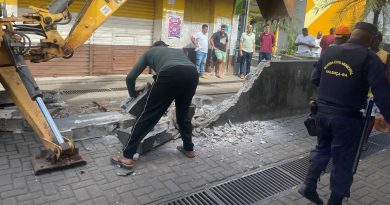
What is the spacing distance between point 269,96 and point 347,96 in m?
3.50

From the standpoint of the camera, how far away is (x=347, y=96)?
360 cm

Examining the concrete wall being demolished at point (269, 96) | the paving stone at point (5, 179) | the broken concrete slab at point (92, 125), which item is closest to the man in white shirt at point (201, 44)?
the concrete wall being demolished at point (269, 96)

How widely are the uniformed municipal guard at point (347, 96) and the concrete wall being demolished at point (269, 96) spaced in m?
2.70

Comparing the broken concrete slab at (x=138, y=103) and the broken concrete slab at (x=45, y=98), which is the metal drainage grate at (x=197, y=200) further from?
the broken concrete slab at (x=45, y=98)

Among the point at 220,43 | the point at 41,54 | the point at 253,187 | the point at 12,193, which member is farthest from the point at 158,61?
the point at 220,43

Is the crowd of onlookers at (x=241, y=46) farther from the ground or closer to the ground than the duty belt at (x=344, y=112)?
farther from the ground

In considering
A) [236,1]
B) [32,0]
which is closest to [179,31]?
[236,1]

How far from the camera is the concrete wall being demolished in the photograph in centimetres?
646

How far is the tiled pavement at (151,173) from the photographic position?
12.6 ft

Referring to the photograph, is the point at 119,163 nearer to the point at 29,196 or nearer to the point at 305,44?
the point at 29,196

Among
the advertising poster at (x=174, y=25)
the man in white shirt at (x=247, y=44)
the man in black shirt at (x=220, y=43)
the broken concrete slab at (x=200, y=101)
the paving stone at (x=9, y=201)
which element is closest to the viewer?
the paving stone at (x=9, y=201)

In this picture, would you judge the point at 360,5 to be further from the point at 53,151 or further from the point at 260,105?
the point at 53,151

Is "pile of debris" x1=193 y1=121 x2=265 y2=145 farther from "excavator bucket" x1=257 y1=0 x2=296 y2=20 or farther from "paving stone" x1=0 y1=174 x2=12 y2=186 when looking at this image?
"excavator bucket" x1=257 y1=0 x2=296 y2=20

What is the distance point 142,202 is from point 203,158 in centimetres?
148
